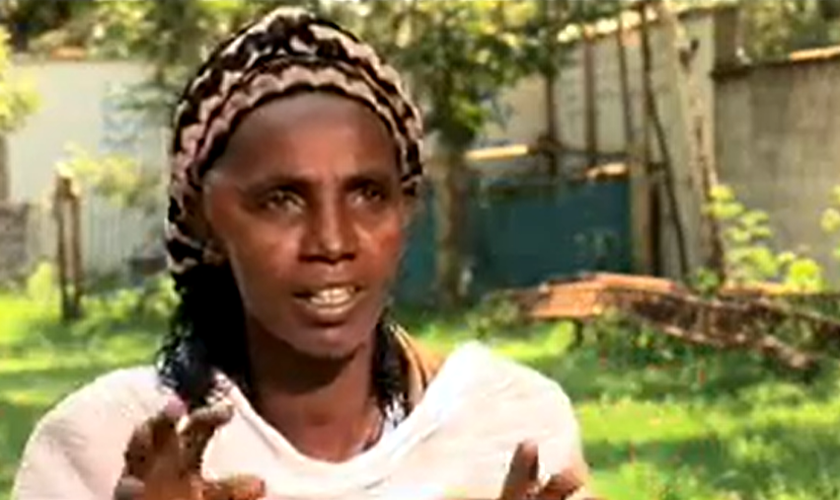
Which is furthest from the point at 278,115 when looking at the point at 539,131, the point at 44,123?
the point at 44,123

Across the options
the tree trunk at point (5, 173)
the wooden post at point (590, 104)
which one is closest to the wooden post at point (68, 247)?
the tree trunk at point (5, 173)

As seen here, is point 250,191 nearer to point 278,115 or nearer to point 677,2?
point 278,115

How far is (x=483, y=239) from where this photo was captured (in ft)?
59.3

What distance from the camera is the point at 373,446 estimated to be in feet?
5.71

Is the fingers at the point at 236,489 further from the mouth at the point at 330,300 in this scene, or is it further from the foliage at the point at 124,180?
the foliage at the point at 124,180

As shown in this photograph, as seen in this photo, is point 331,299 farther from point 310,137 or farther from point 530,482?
point 530,482

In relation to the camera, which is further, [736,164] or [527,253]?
[527,253]

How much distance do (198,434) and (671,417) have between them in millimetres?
8315

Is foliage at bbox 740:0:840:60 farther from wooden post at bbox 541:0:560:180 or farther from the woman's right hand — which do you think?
the woman's right hand

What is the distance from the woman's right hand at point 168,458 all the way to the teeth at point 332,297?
247mm

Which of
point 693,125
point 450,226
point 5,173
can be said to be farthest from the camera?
point 5,173

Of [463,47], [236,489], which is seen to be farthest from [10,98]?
[236,489]

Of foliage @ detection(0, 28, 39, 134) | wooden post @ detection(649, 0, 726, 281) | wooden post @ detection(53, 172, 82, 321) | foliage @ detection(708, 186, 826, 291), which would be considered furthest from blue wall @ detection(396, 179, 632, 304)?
foliage @ detection(0, 28, 39, 134)

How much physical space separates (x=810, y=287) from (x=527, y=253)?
493 cm
